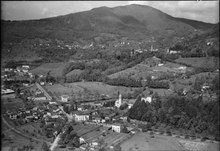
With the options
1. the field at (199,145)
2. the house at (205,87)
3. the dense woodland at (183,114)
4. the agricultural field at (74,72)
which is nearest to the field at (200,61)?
the house at (205,87)

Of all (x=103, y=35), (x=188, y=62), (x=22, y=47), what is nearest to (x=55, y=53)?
(x=22, y=47)

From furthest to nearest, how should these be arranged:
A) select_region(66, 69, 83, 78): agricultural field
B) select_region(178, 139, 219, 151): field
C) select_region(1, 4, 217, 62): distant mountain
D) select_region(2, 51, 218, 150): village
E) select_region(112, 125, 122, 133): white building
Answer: select_region(1, 4, 217, 62): distant mountain, select_region(66, 69, 83, 78): agricultural field, select_region(112, 125, 122, 133): white building, select_region(178, 139, 219, 151): field, select_region(2, 51, 218, 150): village

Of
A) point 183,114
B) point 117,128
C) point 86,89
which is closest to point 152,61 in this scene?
point 86,89

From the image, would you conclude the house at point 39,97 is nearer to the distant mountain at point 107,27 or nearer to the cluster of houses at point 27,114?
the cluster of houses at point 27,114

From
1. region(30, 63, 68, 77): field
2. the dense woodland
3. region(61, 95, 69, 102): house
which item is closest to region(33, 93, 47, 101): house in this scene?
region(61, 95, 69, 102): house

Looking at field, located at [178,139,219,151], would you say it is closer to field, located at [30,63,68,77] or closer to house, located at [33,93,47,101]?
house, located at [33,93,47,101]

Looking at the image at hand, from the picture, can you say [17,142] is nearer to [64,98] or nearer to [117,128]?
[117,128]
